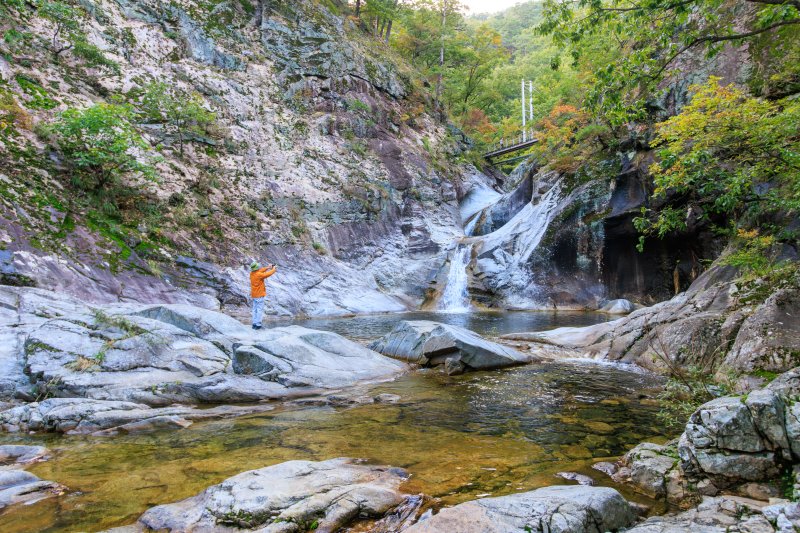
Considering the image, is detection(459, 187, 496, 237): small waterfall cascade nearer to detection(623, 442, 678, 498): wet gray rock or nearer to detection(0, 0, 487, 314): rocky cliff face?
detection(0, 0, 487, 314): rocky cliff face

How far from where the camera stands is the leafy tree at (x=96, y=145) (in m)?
15.9

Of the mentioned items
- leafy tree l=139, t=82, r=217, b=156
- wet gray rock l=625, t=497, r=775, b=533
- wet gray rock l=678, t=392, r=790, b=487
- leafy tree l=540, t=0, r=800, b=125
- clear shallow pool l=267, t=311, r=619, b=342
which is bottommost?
clear shallow pool l=267, t=311, r=619, b=342

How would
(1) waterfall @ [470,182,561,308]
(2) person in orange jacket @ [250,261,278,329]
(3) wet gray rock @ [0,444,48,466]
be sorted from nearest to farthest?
1. (3) wet gray rock @ [0,444,48,466]
2. (2) person in orange jacket @ [250,261,278,329]
3. (1) waterfall @ [470,182,561,308]

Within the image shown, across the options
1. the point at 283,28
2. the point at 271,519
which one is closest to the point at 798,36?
the point at 271,519

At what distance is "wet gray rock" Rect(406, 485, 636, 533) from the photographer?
2912 mm

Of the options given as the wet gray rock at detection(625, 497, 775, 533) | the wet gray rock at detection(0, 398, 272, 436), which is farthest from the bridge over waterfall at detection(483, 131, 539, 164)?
the wet gray rock at detection(625, 497, 775, 533)

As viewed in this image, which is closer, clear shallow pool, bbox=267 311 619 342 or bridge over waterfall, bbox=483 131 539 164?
clear shallow pool, bbox=267 311 619 342

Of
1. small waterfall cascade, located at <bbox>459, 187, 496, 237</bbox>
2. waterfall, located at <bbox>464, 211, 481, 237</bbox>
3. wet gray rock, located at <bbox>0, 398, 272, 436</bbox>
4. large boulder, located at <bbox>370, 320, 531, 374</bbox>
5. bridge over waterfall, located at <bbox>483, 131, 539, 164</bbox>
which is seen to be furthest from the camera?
bridge over waterfall, located at <bbox>483, 131, 539, 164</bbox>

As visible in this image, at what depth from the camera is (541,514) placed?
3.07 metres

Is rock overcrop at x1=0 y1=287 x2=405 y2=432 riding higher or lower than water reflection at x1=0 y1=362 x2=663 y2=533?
higher

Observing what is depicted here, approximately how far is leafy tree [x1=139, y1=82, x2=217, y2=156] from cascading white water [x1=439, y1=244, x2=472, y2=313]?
629 inches

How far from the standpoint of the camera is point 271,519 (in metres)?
3.33

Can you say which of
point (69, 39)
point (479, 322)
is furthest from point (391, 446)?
point (69, 39)

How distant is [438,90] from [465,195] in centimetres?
1289
